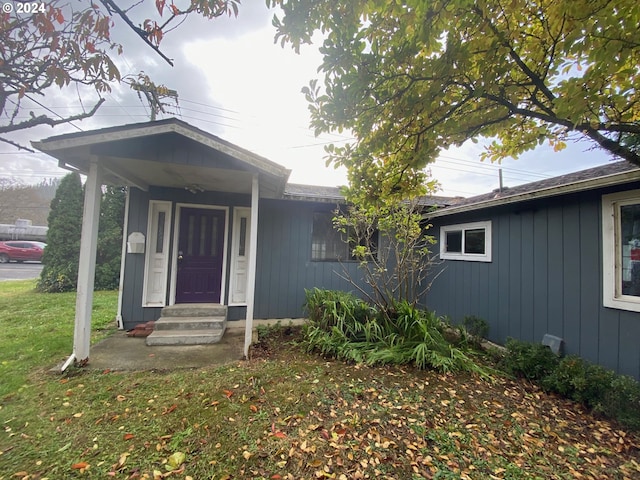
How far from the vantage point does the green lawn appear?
1867 mm

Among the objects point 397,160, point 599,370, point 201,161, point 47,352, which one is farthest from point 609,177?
point 47,352

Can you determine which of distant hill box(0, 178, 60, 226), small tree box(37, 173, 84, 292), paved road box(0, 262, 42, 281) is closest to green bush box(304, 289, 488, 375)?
small tree box(37, 173, 84, 292)

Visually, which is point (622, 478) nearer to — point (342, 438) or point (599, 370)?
point (599, 370)

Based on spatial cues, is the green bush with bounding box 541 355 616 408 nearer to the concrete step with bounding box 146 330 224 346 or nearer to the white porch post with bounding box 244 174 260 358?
the white porch post with bounding box 244 174 260 358

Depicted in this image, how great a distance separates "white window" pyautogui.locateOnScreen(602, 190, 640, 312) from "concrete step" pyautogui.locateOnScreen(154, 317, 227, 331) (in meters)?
5.34

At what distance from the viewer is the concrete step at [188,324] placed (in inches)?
171

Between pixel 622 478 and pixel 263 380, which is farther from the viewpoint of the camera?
pixel 263 380

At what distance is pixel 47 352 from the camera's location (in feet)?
11.7

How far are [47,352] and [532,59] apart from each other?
6438mm

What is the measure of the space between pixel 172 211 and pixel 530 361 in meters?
6.06

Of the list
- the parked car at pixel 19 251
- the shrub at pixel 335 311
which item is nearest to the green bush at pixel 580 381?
the shrub at pixel 335 311

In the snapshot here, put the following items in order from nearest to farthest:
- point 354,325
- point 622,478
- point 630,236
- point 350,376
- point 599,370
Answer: point 622,478
point 599,370
point 630,236
point 350,376
point 354,325

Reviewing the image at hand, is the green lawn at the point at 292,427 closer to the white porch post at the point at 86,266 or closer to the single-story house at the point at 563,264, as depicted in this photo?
the white porch post at the point at 86,266

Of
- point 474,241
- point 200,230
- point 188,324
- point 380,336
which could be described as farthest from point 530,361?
point 200,230
